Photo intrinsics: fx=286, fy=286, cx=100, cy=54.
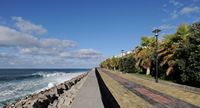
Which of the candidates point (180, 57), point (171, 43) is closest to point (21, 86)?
point (171, 43)

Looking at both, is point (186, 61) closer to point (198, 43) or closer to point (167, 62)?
point (198, 43)

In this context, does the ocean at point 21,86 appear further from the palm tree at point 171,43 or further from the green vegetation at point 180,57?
the palm tree at point 171,43

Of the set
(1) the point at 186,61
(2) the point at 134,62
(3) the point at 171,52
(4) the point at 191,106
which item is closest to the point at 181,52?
(1) the point at 186,61

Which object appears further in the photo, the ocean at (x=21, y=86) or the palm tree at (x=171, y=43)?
the palm tree at (x=171, y=43)

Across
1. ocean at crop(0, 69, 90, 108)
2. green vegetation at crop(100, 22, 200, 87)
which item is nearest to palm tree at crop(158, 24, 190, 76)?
green vegetation at crop(100, 22, 200, 87)

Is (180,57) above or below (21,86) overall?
above

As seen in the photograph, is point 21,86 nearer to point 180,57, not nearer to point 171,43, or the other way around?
point 171,43

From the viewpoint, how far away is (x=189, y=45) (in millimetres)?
24812

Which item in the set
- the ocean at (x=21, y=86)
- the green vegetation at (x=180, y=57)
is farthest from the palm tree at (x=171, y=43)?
the ocean at (x=21, y=86)

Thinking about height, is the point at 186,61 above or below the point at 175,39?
below

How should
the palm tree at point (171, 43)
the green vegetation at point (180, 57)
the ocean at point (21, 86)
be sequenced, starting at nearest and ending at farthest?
the green vegetation at point (180, 57) < the ocean at point (21, 86) < the palm tree at point (171, 43)

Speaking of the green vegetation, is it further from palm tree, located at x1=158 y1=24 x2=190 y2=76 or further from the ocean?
the ocean

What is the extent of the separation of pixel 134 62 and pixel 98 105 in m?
44.6

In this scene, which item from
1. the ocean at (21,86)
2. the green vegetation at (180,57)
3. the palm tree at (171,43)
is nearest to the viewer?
the green vegetation at (180,57)
